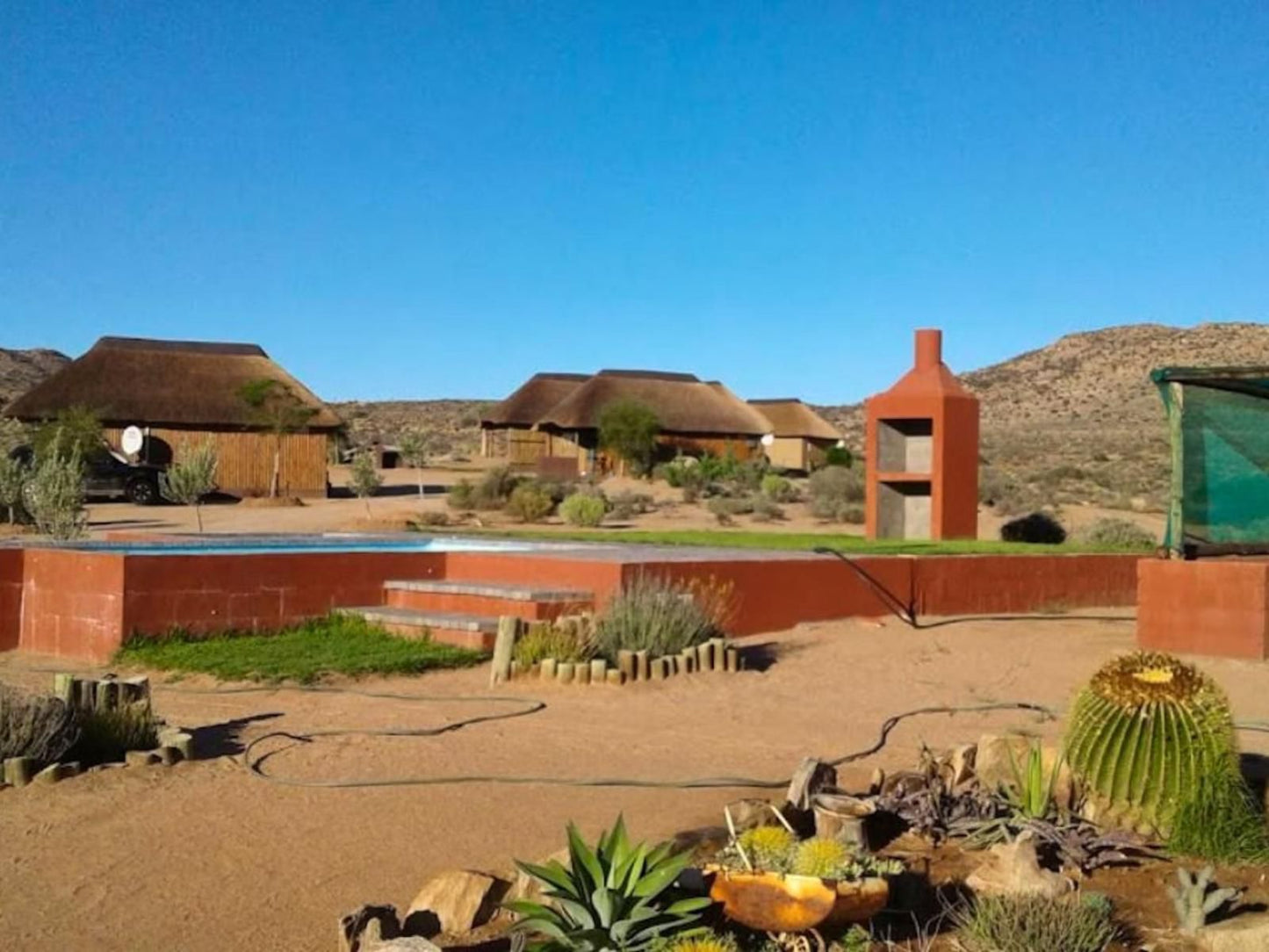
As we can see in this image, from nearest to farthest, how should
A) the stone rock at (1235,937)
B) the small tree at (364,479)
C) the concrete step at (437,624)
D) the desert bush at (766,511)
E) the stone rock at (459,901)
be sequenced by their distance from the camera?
the stone rock at (1235,937) → the stone rock at (459,901) → the concrete step at (437,624) → the desert bush at (766,511) → the small tree at (364,479)

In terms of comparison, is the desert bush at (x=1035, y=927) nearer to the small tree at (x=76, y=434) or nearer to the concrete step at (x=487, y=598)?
the concrete step at (x=487, y=598)

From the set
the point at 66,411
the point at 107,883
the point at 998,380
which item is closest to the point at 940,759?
the point at 107,883

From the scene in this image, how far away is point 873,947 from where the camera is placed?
18.2ft

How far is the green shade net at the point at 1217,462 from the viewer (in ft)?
47.4

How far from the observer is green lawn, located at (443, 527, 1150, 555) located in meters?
19.9

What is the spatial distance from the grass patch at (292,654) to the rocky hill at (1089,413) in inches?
1122

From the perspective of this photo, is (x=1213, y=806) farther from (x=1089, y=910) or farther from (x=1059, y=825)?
(x=1089, y=910)

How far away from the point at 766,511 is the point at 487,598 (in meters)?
23.9

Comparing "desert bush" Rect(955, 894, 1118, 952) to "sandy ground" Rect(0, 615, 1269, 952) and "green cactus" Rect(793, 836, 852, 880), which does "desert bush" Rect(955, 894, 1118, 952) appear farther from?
"sandy ground" Rect(0, 615, 1269, 952)

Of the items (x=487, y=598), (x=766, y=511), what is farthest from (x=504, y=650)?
(x=766, y=511)

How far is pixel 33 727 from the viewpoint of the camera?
28.1ft

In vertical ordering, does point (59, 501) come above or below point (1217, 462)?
below

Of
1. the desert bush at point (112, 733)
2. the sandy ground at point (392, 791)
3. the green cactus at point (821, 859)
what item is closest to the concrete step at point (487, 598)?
the sandy ground at point (392, 791)

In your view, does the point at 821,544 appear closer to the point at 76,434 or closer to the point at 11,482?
the point at 11,482
